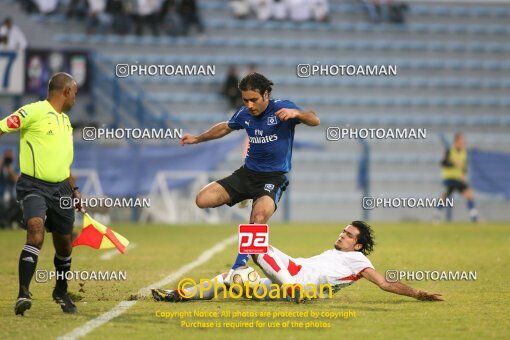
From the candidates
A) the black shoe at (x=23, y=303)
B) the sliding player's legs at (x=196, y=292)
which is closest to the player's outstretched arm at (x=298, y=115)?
the sliding player's legs at (x=196, y=292)

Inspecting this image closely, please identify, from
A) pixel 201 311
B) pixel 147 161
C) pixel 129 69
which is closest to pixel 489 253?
pixel 129 69

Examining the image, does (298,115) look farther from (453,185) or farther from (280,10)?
(280,10)

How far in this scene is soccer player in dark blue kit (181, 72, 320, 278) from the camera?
10289mm

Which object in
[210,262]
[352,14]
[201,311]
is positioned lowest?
[201,311]

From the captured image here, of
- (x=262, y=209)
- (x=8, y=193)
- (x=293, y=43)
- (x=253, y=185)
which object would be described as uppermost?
(x=293, y=43)

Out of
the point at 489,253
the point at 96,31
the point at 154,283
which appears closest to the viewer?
the point at 154,283

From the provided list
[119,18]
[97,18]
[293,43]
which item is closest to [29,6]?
[97,18]

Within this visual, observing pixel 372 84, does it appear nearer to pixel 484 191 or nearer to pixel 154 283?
pixel 484 191

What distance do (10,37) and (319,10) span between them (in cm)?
936

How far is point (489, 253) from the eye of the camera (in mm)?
16156

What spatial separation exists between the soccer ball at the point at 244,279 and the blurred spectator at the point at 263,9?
862 inches

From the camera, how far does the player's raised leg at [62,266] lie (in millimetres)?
9305

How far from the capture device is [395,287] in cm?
953

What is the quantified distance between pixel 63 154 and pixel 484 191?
19.1 m
